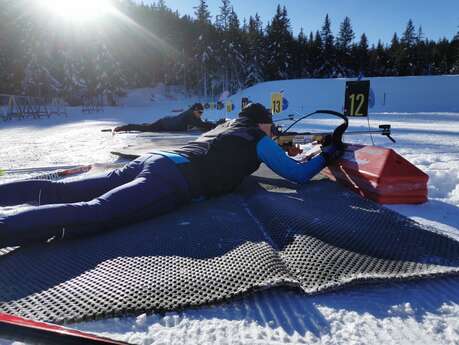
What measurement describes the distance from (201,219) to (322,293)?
95cm

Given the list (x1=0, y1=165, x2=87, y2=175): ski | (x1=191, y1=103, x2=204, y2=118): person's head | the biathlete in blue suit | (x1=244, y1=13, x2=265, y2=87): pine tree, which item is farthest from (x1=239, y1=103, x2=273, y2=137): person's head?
(x1=244, y1=13, x2=265, y2=87): pine tree

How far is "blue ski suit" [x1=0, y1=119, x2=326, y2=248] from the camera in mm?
1573

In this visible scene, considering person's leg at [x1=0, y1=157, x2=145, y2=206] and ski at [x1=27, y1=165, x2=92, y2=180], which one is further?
ski at [x1=27, y1=165, x2=92, y2=180]

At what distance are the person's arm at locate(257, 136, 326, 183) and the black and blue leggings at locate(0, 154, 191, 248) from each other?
2.20ft

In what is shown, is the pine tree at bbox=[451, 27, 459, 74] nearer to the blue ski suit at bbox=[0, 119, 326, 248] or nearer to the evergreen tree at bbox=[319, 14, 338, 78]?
the evergreen tree at bbox=[319, 14, 338, 78]

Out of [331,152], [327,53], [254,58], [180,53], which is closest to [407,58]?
[327,53]

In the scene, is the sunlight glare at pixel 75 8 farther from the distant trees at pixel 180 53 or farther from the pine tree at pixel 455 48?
the pine tree at pixel 455 48

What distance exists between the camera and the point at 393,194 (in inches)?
89.0

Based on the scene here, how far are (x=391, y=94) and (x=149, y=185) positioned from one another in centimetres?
2625

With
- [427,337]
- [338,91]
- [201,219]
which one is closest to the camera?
[427,337]

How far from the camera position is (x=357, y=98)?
435 centimetres

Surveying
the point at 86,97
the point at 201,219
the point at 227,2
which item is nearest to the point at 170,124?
the point at 201,219

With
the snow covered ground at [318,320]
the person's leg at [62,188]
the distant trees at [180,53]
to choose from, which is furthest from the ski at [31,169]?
the distant trees at [180,53]

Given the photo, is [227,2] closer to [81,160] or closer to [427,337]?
[81,160]
